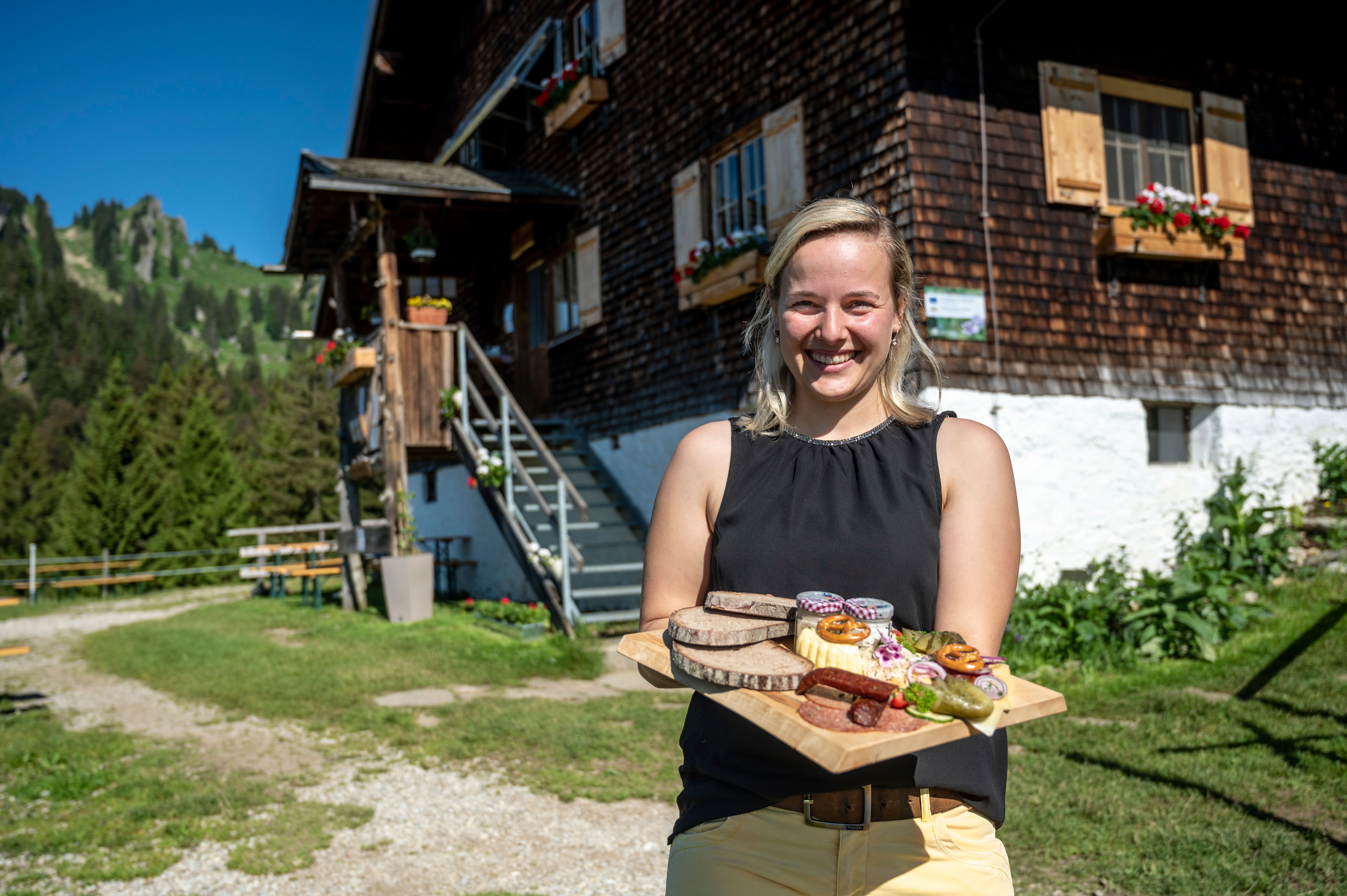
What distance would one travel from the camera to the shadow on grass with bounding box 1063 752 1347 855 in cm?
381

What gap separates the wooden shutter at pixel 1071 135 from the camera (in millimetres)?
8273

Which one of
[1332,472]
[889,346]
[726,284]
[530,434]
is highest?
[726,284]

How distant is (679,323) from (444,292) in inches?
301

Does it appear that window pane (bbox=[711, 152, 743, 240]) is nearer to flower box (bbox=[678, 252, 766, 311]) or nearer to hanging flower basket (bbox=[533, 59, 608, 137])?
flower box (bbox=[678, 252, 766, 311])

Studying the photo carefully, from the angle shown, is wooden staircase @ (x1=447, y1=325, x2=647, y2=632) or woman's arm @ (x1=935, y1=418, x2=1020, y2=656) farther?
wooden staircase @ (x1=447, y1=325, x2=647, y2=632)

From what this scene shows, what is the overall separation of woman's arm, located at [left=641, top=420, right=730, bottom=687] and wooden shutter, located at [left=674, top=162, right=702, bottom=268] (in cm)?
849

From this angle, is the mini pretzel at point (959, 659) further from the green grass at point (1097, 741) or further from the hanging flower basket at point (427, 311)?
the hanging flower basket at point (427, 311)

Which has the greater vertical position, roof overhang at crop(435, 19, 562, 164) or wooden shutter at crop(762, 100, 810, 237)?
roof overhang at crop(435, 19, 562, 164)

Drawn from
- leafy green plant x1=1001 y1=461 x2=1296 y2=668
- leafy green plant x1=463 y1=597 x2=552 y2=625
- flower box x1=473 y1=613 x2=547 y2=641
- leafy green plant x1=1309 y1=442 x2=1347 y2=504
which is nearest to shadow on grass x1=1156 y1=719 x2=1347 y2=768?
leafy green plant x1=1001 y1=461 x2=1296 y2=668

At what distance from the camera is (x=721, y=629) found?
4.94 ft

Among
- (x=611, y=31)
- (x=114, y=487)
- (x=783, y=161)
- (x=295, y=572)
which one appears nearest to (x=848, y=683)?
(x=783, y=161)

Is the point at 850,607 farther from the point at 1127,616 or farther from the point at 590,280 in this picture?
the point at 590,280

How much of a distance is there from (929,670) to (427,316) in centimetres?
1102

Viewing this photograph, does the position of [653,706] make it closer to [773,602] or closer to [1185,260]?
[773,602]
